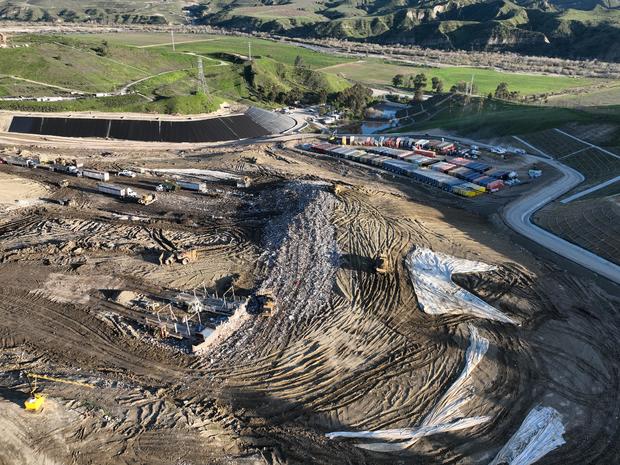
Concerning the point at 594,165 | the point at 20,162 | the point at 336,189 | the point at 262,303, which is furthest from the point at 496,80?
the point at 262,303

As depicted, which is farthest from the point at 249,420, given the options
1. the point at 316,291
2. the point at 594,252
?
the point at 594,252

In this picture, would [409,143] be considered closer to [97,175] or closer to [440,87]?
[97,175]

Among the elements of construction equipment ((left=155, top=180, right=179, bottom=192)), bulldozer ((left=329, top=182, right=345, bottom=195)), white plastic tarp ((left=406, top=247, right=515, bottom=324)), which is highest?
bulldozer ((left=329, top=182, right=345, bottom=195))

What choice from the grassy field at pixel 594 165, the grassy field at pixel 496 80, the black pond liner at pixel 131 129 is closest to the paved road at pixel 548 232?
the grassy field at pixel 594 165

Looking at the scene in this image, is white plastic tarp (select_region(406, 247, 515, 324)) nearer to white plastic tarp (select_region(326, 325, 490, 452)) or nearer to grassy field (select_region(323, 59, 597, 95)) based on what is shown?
white plastic tarp (select_region(326, 325, 490, 452))

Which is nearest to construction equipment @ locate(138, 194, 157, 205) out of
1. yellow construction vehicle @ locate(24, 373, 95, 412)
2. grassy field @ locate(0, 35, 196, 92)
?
yellow construction vehicle @ locate(24, 373, 95, 412)

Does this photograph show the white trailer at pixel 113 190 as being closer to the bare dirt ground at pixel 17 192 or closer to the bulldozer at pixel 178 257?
the bare dirt ground at pixel 17 192
